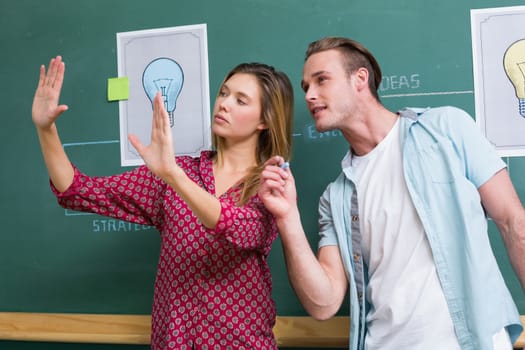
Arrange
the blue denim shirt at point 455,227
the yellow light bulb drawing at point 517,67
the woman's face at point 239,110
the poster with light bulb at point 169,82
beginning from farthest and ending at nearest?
1. the poster with light bulb at point 169,82
2. the yellow light bulb drawing at point 517,67
3. the woman's face at point 239,110
4. the blue denim shirt at point 455,227

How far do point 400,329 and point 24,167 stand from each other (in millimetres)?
1347

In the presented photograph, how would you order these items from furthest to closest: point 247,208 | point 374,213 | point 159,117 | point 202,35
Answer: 1. point 202,35
2. point 374,213
3. point 247,208
4. point 159,117

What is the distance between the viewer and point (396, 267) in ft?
3.75

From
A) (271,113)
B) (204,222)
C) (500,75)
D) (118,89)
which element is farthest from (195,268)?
(500,75)

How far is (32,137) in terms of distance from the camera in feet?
5.58

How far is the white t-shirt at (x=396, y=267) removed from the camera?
1.09 m

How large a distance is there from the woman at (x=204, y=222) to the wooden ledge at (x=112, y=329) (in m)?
0.25

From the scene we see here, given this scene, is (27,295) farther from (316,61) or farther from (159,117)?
(316,61)

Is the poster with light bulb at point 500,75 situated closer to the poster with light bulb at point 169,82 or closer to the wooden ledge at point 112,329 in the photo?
the wooden ledge at point 112,329

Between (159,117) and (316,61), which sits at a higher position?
(316,61)

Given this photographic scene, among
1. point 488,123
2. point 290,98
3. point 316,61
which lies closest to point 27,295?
point 290,98

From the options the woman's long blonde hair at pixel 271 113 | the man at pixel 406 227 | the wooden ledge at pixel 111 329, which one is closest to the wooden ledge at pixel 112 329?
the wooden ledge at pixel 111 329

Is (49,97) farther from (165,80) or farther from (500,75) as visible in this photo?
(500,75)

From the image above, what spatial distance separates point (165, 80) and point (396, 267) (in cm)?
96
